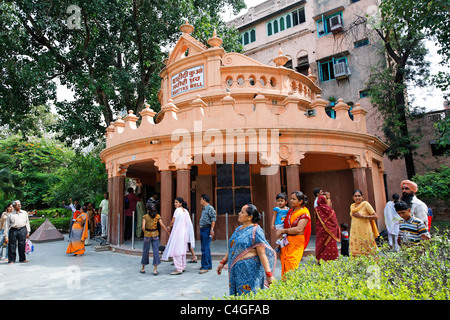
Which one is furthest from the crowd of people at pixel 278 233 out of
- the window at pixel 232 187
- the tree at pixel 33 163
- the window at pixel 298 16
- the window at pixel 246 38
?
the window at pixel 246 38

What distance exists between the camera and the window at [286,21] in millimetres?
23125

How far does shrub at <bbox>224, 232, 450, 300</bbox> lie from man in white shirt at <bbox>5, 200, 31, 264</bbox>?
25.7ft

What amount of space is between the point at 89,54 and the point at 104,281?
1402 centimetres

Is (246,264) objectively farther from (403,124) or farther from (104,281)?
(403,124)

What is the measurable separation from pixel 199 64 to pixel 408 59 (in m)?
12.7

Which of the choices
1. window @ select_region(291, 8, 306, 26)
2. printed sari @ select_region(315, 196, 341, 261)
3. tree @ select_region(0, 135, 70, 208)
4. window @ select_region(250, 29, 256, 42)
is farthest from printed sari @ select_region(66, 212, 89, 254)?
window @ select_region(250, 29, 256, 42)

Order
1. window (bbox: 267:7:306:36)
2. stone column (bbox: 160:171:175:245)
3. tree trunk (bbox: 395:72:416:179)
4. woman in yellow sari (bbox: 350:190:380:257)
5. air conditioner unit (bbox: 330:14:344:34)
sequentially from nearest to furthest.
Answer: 1. woman in yellow sari (bbox: 350:190:380:257)
2. stone column (bbox: 160:171:175:245)
3. tree trunk (bbox: 395:72:416:179)
4. air conditioner unit (bbox: 330:14:344:34)
5. window (bbox: 267:7:306:36)

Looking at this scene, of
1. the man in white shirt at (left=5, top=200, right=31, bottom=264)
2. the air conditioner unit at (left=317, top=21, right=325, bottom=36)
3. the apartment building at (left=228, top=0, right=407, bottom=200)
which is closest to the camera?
the man in white shirt at (left=5, top=200, right=31, bottom=264)

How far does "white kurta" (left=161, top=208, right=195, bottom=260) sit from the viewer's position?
21.3ft

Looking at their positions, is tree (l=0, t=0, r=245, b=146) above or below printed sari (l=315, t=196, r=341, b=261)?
above

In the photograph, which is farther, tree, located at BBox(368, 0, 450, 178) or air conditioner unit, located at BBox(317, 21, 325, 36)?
air conditioner unit, located at BBox(317, 21, 325, 36)

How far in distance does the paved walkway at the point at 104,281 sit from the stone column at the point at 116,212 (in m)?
1.43

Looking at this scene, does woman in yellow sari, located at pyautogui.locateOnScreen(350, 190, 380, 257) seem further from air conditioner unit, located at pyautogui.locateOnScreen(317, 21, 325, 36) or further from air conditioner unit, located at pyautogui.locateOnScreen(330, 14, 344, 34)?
air conditioner unit, located at pyautogui.locateOnScreen(317, 21, 325, 36)
